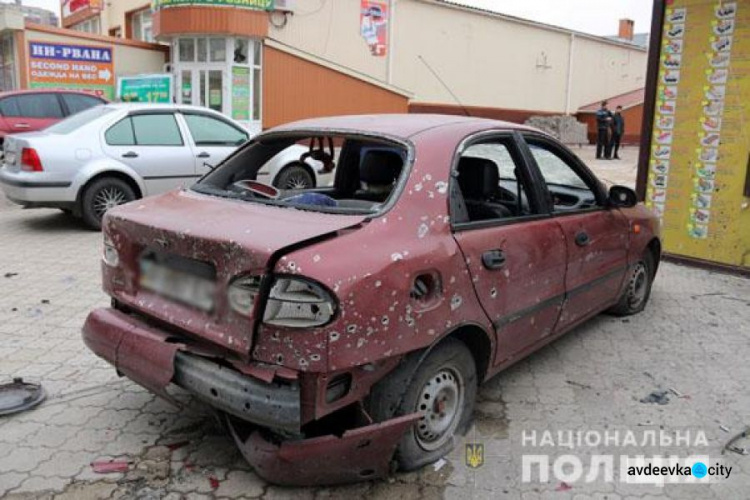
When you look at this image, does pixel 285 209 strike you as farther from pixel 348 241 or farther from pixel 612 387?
pixel 612 387

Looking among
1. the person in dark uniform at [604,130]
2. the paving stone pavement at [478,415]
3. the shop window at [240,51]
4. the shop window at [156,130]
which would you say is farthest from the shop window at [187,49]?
the paving stone pavement at [478,415]

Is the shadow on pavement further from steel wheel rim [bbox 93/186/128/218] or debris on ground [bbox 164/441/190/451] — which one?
debris on ground [bbox 164/441/190/451]

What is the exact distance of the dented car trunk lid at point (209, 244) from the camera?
2627 millimetres

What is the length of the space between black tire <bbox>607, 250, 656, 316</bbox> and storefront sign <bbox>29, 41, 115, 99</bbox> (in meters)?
16.7

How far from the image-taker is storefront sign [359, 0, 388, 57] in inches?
893

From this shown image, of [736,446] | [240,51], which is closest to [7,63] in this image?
[240,51]

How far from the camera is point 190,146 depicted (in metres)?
8.32

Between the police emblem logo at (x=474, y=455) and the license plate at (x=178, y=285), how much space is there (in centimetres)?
147

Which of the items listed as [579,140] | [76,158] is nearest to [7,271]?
[76,158]

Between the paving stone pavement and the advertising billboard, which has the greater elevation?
the advertising billboard

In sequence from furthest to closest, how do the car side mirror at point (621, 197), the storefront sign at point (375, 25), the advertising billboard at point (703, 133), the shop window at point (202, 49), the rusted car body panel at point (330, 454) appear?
the storefront sign at point (375, 25) < the shop window at point (202, 49) < the advertising billboard at point (703, 133) < the car side mirror at point (621, 197) < the rusted car body panel at point (330, 454)

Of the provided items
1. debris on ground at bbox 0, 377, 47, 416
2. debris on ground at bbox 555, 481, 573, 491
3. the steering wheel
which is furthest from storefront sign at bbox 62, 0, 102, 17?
debris on ground at bbox 555, 481, 573, 491

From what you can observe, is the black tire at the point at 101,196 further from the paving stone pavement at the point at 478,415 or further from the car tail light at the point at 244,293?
the car tail light at the point at 244,293

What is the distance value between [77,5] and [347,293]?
31254 millimetres
